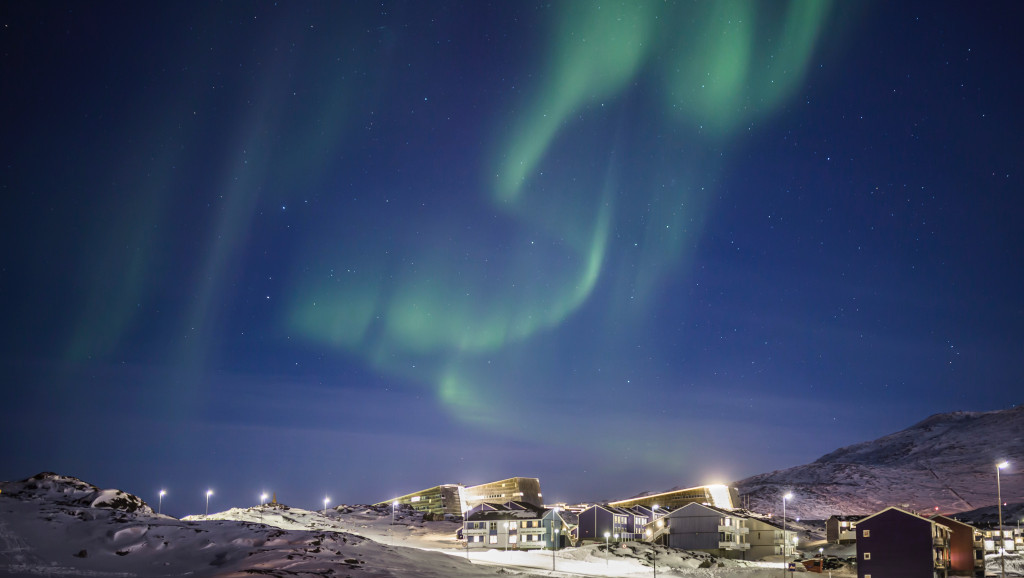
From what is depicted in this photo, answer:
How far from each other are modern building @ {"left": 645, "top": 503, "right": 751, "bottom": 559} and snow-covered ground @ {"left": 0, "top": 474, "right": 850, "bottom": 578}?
75.1 ft

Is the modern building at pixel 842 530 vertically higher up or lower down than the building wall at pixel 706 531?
lower down

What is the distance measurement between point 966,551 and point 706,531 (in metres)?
33.2

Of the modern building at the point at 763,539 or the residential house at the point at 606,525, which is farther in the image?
the residential house at the point at 606,525

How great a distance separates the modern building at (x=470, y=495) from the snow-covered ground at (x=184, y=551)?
85258mm

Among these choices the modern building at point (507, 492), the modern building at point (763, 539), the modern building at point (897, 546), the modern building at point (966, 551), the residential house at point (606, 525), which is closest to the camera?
the modern building at point (897, 546)

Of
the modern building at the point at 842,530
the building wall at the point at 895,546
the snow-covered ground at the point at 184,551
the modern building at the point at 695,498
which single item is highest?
the snow-covered ground at the point at 184,551

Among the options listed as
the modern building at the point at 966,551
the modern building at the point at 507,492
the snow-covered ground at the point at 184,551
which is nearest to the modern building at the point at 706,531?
the snow-covered ground at the point at 184,551

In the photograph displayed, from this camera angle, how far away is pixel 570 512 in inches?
6777

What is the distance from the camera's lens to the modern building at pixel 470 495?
550ft

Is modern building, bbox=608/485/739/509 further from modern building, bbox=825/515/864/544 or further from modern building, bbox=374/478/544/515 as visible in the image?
modern building, bbox=825/515/864/544

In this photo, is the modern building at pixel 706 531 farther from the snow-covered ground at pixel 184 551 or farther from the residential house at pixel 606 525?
the snow-covered ground at pixel 184 551

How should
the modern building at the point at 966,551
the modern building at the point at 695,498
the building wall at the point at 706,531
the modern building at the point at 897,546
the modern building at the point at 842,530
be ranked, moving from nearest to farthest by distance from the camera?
the modern building at the point at 897,546 < the modern building at the point at 966,551 < the building wall at the point at 706,531 < the modern building at the point at 842,530 < the modern building at the point at 695,498

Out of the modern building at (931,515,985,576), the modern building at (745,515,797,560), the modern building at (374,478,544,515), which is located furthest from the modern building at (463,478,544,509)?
the modern building at (931,515,985,576)

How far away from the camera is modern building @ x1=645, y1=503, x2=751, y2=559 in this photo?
104875 millimetres
